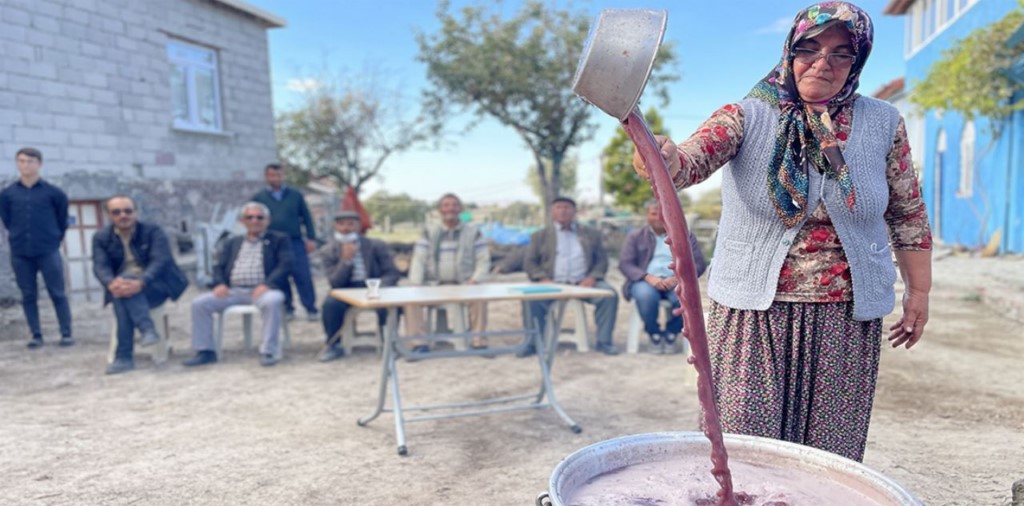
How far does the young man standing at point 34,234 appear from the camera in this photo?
5.72 m

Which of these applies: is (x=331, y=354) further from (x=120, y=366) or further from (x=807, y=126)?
(x=807, y=126)

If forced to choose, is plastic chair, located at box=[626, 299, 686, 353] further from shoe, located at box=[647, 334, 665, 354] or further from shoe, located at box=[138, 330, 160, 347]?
shoe, located at box=[138, 330, 160, 347]

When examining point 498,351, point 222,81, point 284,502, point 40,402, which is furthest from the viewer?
point 222,81

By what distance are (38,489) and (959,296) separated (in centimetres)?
837

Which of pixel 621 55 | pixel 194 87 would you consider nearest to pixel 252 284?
pixel 621 55

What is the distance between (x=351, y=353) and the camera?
215 inches

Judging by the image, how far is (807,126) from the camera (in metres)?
1.60

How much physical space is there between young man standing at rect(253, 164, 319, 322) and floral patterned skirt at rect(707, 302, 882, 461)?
19.0 feet

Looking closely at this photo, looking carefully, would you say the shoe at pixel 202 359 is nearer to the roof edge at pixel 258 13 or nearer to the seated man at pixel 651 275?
the seated man at pixel 651 275

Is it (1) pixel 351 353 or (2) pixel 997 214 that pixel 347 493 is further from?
(2) pixel 997 214

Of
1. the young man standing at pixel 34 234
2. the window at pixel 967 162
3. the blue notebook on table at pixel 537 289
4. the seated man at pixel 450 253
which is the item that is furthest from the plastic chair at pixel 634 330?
the window at pixel 967 162

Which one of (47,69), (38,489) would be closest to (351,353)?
(38,489)

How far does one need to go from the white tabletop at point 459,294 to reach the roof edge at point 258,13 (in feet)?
26.6

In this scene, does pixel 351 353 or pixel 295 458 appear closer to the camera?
pixel 295 458
